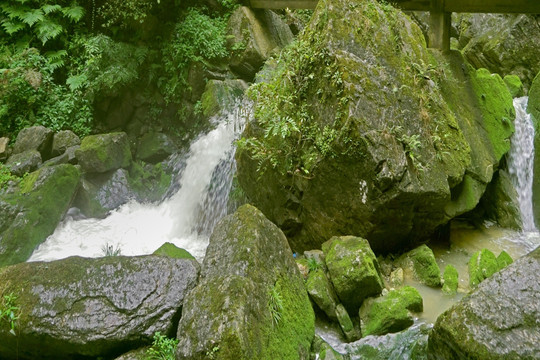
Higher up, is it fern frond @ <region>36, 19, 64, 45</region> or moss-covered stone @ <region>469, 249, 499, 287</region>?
fern frond @ <region>36, 19, 64, 45</region>

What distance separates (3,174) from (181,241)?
11.6ft

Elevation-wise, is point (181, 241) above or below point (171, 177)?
below

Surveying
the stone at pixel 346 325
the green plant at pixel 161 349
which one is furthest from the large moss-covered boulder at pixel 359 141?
the green plant at pixel 161 349

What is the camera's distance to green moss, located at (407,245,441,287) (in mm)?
4645

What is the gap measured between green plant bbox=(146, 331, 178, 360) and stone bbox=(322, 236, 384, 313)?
1.73 meters

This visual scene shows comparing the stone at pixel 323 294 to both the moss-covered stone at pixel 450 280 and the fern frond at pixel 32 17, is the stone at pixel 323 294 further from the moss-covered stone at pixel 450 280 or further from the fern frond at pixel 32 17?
the fern frond at pixel 32 17

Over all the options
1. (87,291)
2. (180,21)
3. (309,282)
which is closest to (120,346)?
(87,291)

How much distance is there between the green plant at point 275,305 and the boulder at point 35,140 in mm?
6949

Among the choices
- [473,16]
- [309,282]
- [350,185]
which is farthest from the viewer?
[473,16]

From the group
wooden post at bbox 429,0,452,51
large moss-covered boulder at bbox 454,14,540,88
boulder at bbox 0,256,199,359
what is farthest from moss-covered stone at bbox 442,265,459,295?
large moss-covered boulder at bbox 454,14,540,88

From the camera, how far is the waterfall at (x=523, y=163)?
6.33 metres

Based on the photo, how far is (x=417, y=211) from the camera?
498 cm

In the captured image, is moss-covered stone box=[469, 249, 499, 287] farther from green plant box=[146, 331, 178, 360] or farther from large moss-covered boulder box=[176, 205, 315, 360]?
green plant box=[146, 331, 178, 360]

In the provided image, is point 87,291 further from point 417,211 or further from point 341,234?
point 417,211
